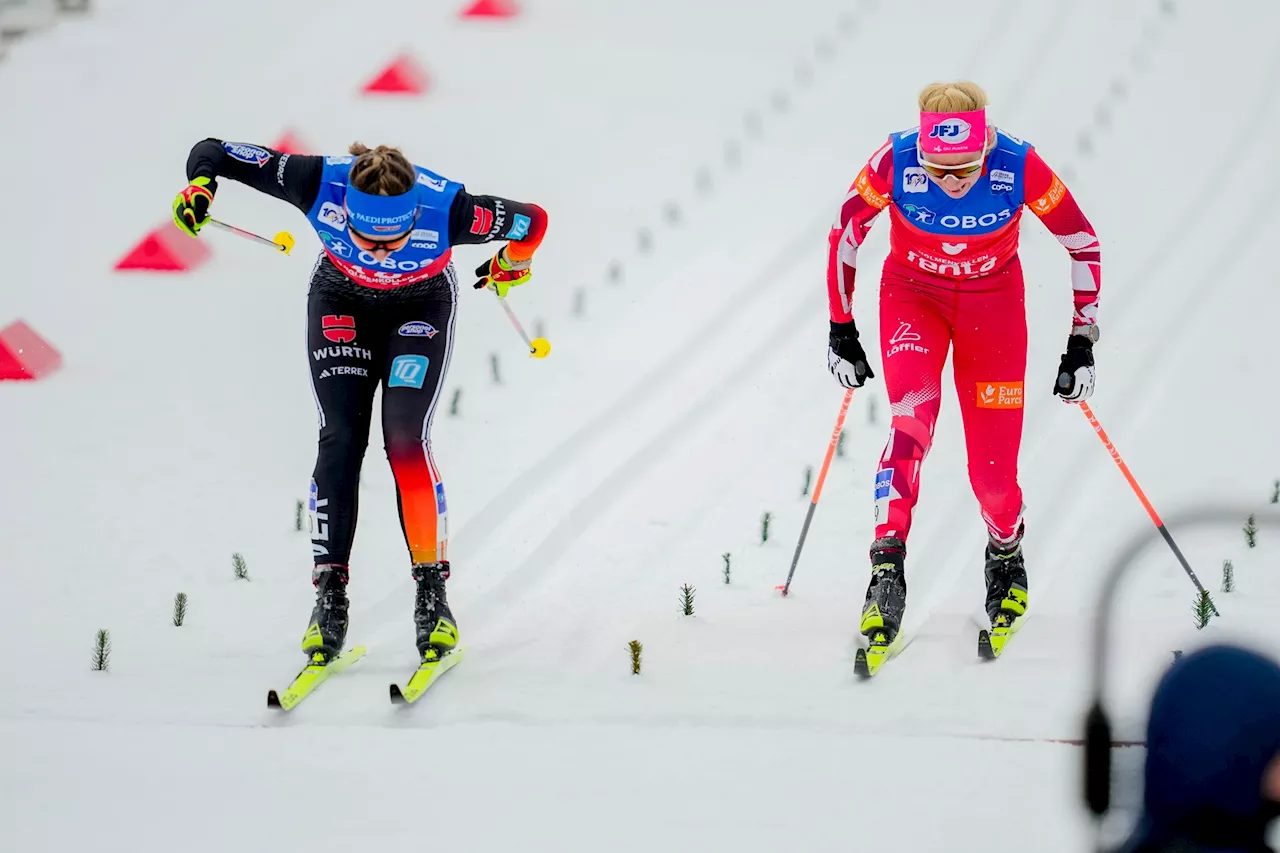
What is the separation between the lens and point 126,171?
485 inches

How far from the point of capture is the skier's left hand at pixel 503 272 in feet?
20.9

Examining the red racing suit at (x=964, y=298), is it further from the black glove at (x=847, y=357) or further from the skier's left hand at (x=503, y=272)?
the skier's left hand at (x=503, y=272)

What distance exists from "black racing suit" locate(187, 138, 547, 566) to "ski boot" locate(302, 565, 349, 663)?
5cm

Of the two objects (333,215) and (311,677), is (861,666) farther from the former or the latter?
(333,215)

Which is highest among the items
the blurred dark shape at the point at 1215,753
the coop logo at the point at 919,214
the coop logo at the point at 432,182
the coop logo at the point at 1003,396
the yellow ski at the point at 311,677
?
the coop logo at the point at 432,182

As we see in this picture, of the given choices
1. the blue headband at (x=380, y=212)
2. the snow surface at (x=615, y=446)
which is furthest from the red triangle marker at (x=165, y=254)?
the blue headband at (x=380, y=212)

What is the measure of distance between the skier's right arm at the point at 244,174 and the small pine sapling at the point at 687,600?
85.0 inches

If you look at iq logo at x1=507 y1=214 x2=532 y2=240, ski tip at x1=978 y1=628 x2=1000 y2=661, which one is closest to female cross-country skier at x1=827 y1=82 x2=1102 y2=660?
ski tip at x1=978 y1=628 x2=1000 y2=661

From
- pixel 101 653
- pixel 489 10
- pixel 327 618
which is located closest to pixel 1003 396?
pixel 327 618

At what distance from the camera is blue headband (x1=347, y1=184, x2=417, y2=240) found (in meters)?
5.62

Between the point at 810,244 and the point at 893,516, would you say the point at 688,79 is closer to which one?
the point at 810,244

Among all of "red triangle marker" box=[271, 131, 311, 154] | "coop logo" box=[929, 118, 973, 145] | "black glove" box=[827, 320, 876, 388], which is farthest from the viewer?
"red triangle marker" box=[271, 131, 311, 154]

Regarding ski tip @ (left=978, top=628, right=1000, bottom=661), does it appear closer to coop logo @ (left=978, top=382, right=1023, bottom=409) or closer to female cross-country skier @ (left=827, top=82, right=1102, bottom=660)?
female cross-country skier @ (left=827, top=82, right=1102, bottom=660)

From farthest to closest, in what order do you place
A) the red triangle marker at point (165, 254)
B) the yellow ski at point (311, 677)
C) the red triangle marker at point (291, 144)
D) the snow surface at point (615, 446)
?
1. the red triangle marker at point (291, 144)
2. the red triangle marker at point (165, 254)
3. the yellow ski at point (311, 677)
4. the snow surface at point (615, 446)
